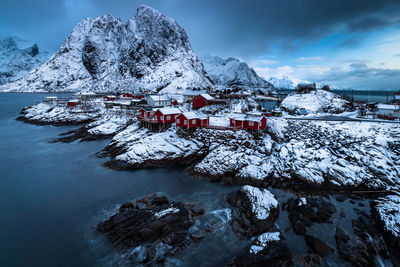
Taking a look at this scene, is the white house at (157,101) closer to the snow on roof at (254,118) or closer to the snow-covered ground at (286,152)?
the snow-covered ground at (286,152)

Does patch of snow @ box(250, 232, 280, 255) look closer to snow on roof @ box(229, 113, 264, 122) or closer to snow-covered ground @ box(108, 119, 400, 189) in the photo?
snow-covered ground @ box(108, 119, 400, 189)

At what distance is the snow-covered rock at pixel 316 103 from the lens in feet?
178

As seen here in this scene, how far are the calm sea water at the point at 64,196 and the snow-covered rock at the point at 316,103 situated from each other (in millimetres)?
42196

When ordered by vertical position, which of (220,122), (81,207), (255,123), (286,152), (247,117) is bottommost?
(81,207)

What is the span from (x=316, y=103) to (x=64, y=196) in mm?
62895

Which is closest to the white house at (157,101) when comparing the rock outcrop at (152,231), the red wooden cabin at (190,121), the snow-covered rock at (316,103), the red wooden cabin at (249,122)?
the red wooden cabin at (190,121)

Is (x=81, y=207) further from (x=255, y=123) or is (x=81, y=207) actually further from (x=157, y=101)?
(x=157, y=101)

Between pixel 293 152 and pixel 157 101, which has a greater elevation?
pixel 157 101

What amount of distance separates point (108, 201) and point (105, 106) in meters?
62.0

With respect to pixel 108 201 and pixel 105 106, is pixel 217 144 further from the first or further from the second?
pixel 105 106

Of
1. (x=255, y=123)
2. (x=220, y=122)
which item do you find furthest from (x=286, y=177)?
(x=220, y=122)

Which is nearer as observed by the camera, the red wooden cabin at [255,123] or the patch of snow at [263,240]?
the patch of snow at [263,240]

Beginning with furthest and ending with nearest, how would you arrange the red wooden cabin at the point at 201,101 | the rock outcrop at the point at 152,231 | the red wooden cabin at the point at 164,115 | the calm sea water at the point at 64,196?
the red wooden cabin at the point at 201,101 → the red wooden cabin at the point at 164,115 → the calm sea water at the point at 64,196 → the rock outcrop at the point at 152,231

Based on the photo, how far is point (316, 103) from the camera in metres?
57.2
